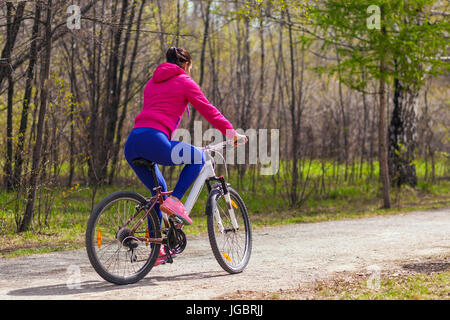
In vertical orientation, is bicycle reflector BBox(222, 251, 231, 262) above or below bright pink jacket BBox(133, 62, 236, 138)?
→ below

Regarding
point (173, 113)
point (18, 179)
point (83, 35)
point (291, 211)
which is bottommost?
point (291, 211)

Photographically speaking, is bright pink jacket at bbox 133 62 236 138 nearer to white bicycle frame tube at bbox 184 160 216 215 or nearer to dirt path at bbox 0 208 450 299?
white bicycle frame tube at bbox 184 160 216 215

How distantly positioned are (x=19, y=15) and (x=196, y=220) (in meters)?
4.39

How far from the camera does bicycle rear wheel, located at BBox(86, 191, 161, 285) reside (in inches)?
196

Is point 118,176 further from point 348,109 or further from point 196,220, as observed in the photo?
point 348,109

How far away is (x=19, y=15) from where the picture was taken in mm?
8883

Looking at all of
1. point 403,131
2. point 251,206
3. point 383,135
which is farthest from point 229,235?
point 403,131

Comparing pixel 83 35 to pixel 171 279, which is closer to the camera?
pixel 171 279

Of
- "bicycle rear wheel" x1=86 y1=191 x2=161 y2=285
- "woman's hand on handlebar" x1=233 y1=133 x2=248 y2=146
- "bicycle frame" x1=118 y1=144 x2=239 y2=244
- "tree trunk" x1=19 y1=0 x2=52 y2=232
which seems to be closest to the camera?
"bicycle rear wheel" x1=86 y1=191 x2=161 y2=285

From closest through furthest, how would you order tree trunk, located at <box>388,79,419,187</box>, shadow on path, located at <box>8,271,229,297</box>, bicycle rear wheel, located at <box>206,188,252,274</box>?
shadow on path, located at <box>8,271,229,297</box> → bicycle rear wheel, located at <box>206,188,252,274</box> → tree trunk, located at <box>388,79,419,187</box>

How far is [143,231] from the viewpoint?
5344 mm

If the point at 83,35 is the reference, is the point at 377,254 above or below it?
below

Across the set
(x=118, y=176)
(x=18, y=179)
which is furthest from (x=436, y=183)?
(x=18, y=179)

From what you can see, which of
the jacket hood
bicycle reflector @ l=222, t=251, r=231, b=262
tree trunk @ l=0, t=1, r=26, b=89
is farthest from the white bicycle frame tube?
tree trunk @ l=0, t=1, r=26, b=89
